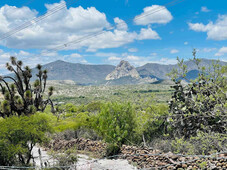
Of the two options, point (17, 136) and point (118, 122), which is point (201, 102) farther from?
point (17, 136)

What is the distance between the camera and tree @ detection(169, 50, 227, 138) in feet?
24.1

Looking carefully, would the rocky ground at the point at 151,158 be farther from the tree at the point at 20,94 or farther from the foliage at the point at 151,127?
the tree at the point at 20,94

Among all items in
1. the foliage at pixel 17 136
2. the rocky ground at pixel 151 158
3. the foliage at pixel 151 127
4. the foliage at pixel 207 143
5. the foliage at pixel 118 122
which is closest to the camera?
the foliage at pixel 207 143

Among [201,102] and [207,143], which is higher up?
[201,102]

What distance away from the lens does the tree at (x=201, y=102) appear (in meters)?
7.35

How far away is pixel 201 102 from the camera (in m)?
9.17

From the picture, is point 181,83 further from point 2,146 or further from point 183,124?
point 2,146

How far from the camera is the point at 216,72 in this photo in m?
7.61

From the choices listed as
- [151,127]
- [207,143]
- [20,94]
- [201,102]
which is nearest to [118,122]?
[151,127]

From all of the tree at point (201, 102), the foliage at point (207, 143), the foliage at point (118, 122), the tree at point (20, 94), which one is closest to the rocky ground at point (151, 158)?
the foliage at point (207, 143)

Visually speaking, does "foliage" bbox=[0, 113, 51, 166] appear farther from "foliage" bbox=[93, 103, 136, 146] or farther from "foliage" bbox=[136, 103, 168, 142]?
"foliage" bbox=[136, 103, 168, 142]

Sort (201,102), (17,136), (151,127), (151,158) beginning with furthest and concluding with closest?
(151,127)
(151,158)
(17,136)
(201,102)

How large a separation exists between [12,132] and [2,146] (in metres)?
0.71

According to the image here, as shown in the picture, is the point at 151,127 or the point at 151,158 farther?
the point at 151,127
